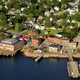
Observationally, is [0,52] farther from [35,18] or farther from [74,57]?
[35,18]

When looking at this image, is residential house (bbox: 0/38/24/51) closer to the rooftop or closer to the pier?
the rooftop

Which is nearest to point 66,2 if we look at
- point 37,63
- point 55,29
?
point 55,29

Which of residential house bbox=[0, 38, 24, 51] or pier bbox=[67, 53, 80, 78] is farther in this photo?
residential house bbox=[0, 38, 24, 51]

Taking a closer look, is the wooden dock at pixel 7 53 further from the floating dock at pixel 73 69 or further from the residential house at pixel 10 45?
the floating dock at pixel 73 69

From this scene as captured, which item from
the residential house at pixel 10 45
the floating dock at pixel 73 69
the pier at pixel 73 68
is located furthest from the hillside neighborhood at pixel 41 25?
the floating dock at pixel 73 69

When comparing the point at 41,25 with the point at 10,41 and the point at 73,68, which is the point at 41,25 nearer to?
the point at 10,41

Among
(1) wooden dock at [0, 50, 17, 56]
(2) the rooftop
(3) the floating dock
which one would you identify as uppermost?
(2) the rooftop

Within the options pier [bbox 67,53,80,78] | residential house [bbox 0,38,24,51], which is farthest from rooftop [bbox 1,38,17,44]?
pier [bbox 67,53,80,78]
